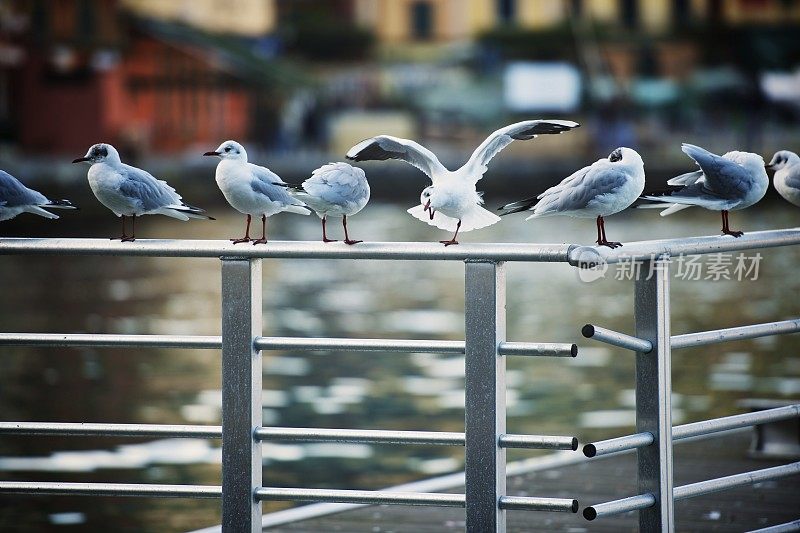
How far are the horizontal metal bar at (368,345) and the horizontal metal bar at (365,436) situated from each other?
0.74 feet

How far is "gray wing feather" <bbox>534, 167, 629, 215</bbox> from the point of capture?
441 cm

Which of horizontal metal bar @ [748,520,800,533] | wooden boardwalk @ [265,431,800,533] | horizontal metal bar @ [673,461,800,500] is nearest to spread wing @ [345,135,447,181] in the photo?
horizontal metal bar @ [673,461,800,500]

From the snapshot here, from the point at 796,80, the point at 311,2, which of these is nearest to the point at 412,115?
the point at 311,2

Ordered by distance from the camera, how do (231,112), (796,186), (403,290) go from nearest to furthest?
(796,186) < (403,290) < (231,112)

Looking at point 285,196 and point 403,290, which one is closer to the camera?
point 285,196

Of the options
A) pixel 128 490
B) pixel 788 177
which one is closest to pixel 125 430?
pixel 128 490

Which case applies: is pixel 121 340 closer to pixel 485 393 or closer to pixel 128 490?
pixel 128 490

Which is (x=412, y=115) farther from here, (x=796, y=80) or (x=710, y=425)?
(x=710, y=425)

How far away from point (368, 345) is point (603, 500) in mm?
2307

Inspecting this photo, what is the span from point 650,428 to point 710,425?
0.65 feet

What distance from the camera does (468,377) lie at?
427 cm

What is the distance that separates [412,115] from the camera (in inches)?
2067

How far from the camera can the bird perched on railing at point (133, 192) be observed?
4.74 m

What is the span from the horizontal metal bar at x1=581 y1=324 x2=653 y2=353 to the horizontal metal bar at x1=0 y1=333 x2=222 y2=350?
106 cm
